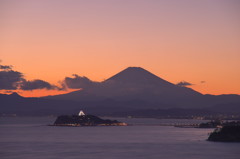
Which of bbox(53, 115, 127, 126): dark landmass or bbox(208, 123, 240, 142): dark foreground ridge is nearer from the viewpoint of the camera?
bbox(208, 123, 240, 142): dark foreground ridge

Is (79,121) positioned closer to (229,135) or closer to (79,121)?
(79,121)

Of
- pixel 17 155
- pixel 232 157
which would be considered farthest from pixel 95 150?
pixel 232 157

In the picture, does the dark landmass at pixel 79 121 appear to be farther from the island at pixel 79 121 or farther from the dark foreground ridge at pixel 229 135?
the dark foreground ridge at pixel 229 135

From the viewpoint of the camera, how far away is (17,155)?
62656 millimetres

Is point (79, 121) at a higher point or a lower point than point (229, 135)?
higher

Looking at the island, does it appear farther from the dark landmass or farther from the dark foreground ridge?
the dark foreground ridge

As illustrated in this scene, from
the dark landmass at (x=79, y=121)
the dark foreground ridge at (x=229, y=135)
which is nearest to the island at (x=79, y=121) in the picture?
the dark landmass at (x=79, y=121)

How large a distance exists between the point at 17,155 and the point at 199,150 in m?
26.2

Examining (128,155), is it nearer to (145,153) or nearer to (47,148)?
(145,153)

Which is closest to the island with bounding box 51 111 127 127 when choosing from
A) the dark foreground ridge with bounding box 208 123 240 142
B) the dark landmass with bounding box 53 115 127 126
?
the dark landmass with bounding box 53 115 127 126

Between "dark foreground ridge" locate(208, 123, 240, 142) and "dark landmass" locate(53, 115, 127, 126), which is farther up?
"dark landmass" locate(53, 115, 127, 126)

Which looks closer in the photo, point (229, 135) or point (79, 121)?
point (229, 135)

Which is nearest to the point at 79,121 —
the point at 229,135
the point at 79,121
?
the point at 79,121

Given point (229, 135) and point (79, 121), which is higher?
point (79, 121)
